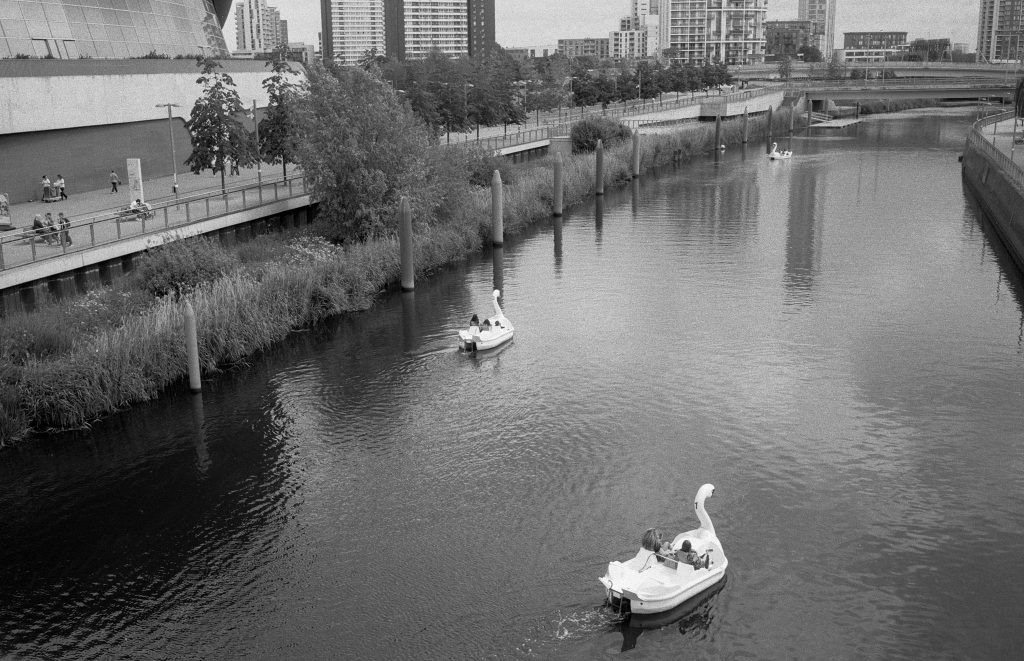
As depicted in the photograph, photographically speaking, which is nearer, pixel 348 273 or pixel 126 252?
pixel 126 252

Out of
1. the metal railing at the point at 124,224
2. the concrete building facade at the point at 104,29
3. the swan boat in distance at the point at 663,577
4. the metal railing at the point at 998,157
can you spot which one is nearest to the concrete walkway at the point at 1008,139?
the metal railing at the point at 998,157

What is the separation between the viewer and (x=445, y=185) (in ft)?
145

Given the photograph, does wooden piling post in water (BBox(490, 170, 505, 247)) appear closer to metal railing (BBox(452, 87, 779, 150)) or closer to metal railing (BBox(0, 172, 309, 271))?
metal railing (BBox(452, 87, 779, 150))

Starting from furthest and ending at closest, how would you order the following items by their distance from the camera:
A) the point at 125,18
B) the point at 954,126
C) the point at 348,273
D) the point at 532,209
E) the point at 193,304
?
the point at 954,126, the point at 125,18, the point at 532,209, the point at 348,273, the point at 193,304

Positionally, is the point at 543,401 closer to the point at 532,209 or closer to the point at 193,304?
the point at 193,304

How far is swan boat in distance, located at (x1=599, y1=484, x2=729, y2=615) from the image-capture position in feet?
55.2

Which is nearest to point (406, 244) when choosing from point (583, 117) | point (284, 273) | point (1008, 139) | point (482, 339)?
point (284, 273)

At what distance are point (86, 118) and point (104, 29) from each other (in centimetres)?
1144

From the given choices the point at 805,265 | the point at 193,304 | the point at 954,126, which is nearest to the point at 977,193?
the point at 805,265

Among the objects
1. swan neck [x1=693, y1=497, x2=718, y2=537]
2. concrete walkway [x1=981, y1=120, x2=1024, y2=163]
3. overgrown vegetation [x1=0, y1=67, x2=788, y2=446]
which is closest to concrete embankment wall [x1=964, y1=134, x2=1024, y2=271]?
concrete walkway [x1=981, y1=120, x2=1024, y2=163]

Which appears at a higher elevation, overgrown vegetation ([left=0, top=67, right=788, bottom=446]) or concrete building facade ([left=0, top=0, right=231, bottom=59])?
concrete building facade ([left=0, top=0, right=231, bottom=59])

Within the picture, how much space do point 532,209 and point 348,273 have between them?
756 inches

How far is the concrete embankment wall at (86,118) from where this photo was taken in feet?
141

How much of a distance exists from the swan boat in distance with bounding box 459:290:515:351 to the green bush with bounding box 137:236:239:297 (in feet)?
25.4
